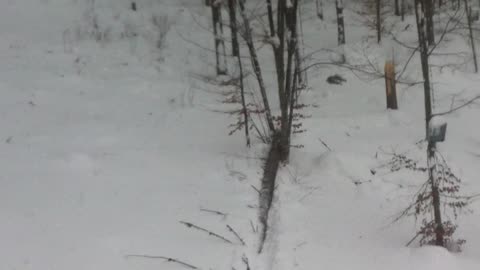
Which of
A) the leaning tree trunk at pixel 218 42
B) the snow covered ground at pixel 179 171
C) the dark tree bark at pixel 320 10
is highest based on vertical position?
the dark tree bark at pixel 320 10

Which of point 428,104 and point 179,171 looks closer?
point 428,104

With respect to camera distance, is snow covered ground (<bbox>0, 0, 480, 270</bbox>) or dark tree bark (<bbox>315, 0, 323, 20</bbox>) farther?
dark tree bark (<bbox>315, 0, 323, 20</bbox>)

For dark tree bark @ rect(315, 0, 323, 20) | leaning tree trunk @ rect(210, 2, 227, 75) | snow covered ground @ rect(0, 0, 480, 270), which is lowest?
snow covered ground @ rect(0, 0, 480, 270)

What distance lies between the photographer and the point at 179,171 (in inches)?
277

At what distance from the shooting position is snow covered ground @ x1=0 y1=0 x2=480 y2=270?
16.7ft

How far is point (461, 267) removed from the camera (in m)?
4.68

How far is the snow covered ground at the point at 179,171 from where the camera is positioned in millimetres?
5082

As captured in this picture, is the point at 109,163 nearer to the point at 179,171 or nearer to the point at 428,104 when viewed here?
the point at 179,171

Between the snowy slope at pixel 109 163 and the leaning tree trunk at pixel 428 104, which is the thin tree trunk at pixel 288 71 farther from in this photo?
the leaning tree trunk at pixel 428 104

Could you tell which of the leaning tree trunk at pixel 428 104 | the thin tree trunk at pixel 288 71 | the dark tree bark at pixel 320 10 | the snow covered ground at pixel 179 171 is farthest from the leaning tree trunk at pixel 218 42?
the leaning tree trunk at pixel 428 104

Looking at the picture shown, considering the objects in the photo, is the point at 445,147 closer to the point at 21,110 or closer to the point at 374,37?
the point at 21,110

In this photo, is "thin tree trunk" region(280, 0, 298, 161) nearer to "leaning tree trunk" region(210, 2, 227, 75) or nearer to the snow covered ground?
the snow covered ground

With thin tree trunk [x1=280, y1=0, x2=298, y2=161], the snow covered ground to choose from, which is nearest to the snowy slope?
the snow covered ground

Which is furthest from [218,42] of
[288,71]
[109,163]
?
[109,163]
